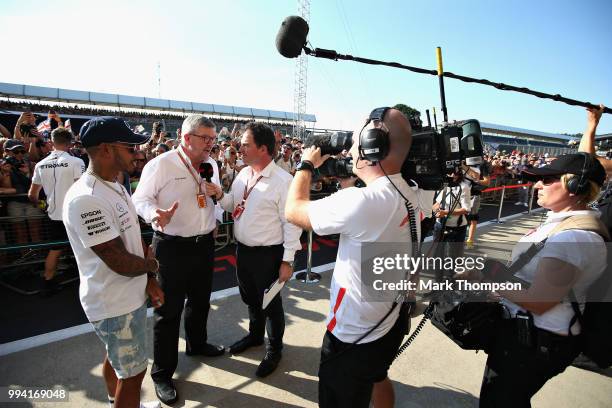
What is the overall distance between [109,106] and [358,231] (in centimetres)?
3968

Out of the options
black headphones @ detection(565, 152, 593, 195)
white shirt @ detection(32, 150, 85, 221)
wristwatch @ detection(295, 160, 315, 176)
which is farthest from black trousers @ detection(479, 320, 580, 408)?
white shirt @ detection(32, 150, 85, 221)

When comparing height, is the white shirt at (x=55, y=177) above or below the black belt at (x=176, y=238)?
above

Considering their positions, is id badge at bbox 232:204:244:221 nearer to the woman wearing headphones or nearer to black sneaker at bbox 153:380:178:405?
black sneaker at bbox 153:380:178:405

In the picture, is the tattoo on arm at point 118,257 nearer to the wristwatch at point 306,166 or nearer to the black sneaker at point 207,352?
the wristwatch at point 306,166

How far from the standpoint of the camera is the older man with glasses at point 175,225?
255 centimetres

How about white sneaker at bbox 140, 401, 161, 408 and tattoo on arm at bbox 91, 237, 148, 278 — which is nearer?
tattoo on arm at bbox 91, 237, 148, 278

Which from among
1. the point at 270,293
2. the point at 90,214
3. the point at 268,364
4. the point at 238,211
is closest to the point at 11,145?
the point at 238,211

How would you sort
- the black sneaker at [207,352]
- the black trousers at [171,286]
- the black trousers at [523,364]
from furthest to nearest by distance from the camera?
the black sneaker at [207,352] → the black trousers at [171,286] → the black trousers at [523,364]

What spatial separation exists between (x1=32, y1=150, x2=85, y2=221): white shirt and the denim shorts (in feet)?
11.2

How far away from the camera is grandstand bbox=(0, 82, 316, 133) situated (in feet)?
89.2

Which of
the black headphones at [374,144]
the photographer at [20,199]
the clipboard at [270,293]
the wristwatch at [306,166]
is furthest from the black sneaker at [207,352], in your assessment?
the photographer at [20,199]

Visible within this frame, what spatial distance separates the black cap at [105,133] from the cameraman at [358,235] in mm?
1062

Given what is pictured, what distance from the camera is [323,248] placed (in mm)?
6637

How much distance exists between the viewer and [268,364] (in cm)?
282
